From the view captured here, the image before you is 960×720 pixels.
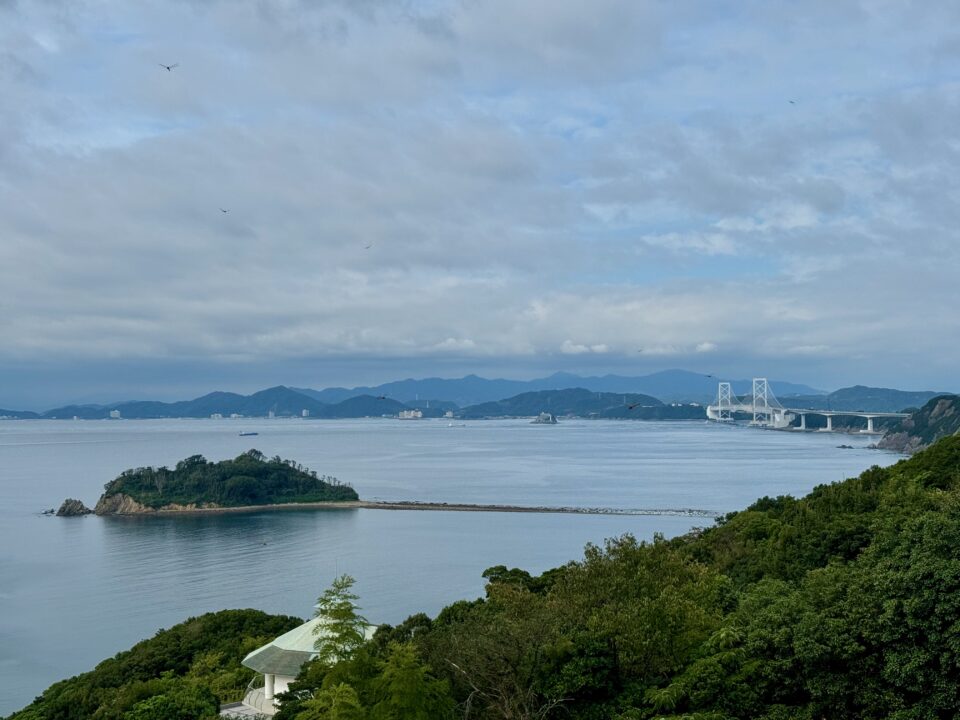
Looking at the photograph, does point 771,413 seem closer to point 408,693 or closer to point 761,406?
point 761,406

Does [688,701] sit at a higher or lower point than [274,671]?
higher

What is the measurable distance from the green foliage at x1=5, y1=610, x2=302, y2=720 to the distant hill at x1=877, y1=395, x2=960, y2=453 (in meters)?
73.1

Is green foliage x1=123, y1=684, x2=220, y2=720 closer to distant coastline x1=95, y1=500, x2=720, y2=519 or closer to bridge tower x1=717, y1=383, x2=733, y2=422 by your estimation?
distant coastline x1=95, y1=500, x2=720, y2=519

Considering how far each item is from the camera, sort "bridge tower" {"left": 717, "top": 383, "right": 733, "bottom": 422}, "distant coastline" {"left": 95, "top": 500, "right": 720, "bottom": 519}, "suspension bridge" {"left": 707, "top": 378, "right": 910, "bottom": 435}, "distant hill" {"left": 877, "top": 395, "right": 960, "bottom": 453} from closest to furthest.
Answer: "distant coastline" {"left": 95, "top": 500, "right": 720, "bottom": 519}, "distant hill" {"left": 877, "top": 395, "right": 960, "bottom": 453}, "suspension bridge" {"left": 707, "top": 378, "right": 910, "bottom": 435}, "bridge tower" {"left": 717, "top": 383, "right": 733, "bottom": 422}

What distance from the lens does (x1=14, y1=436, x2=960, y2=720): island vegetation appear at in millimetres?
8117

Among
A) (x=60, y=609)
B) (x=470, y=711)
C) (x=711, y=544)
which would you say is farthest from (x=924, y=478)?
(x=60, y=609)

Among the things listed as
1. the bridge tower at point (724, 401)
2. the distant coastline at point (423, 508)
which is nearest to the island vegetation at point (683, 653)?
the distant coastline at point (423, 508)

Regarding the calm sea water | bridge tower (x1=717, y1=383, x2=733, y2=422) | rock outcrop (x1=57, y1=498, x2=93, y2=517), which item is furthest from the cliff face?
bridge tower (x1=717, y1=383, x2=733, y2=422)

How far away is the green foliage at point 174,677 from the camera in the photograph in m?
11.8

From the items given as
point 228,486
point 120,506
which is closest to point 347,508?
point 228,486

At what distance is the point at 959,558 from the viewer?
8.34 meters

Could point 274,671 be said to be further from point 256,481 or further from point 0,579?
point 256,481

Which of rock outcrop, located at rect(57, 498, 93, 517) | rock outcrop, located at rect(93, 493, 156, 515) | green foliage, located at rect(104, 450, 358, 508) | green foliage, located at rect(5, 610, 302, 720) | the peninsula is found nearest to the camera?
green foliage, located at rect(5, 610, 302, 720)

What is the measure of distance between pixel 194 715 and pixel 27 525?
4215 cm
